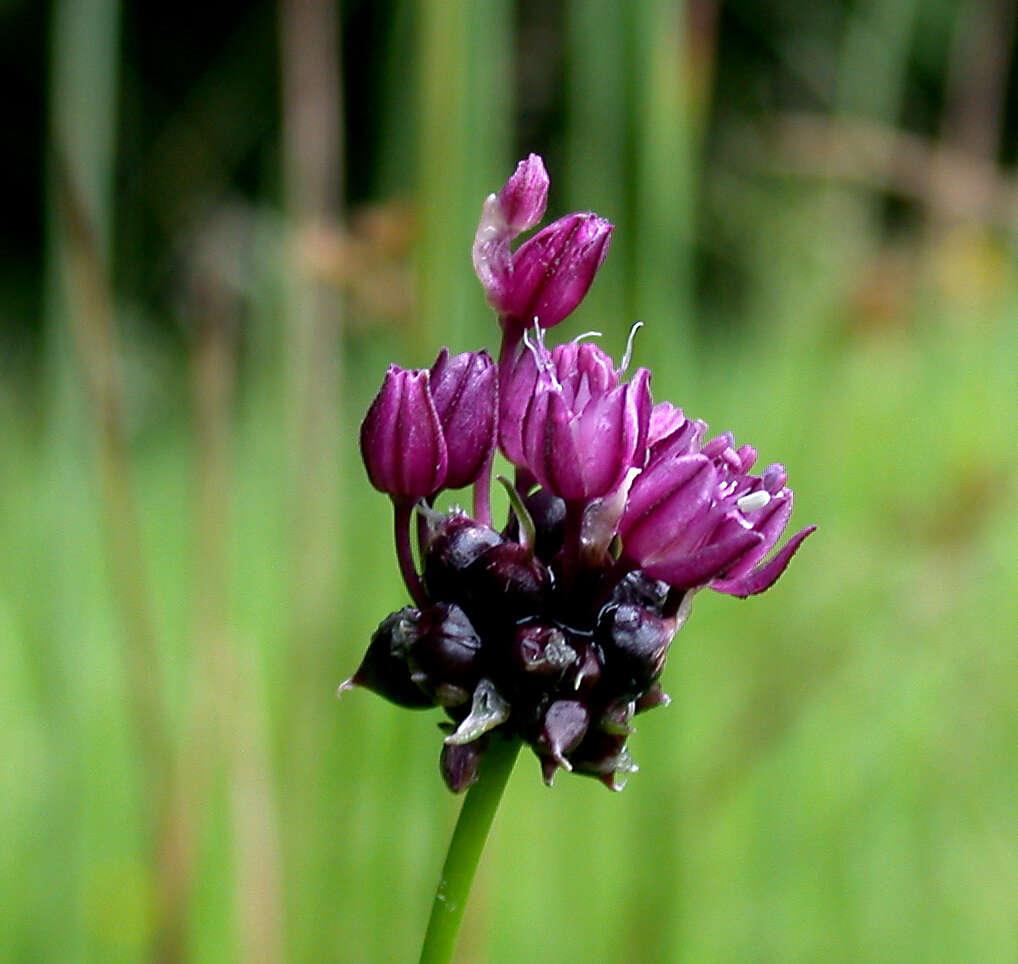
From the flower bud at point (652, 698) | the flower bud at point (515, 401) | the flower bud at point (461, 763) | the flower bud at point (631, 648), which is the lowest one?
the flower bud at point (461, 763)

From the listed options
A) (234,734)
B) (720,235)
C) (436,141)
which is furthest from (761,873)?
(720,235)

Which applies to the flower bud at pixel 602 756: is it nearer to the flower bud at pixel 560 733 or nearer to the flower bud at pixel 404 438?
the flower bud at pixel 560 733

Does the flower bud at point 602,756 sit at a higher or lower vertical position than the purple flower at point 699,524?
lower

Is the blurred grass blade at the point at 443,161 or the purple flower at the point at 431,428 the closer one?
the purple flower at the point at 431,428

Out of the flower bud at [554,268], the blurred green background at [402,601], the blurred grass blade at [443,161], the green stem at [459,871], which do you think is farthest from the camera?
the blurred green background at [402,601]

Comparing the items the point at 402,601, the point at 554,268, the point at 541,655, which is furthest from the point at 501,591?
the point at 402,601

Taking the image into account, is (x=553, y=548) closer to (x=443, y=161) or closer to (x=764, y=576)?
(x=764, y=576)

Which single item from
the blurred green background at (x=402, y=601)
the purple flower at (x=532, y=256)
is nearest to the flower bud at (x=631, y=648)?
the purple flower at (x=532, y=256)
